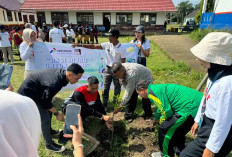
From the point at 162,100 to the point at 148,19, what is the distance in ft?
66.1

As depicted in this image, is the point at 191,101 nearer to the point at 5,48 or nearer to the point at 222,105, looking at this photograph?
the point at 222,105

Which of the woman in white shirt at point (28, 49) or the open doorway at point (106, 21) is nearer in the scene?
the woman in white shirt at point (28, 49)

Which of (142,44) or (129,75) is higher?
(142,44)

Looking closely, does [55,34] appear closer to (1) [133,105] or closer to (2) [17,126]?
(1) [133,105]

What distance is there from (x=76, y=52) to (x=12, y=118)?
3.73 metres

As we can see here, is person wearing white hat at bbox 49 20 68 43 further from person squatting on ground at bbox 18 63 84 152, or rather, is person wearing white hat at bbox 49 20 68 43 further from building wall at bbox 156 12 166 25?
building wall at bbox 156 12 166 25

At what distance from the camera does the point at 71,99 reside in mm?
3203

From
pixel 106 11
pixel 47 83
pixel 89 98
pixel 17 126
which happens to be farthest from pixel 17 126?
pixel 106 11

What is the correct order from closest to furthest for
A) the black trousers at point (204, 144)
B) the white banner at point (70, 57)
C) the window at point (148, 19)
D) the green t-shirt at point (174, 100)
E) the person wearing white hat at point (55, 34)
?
the black trousers at point (204, 144) → the green t-shirt at point (174, 100) → the white banner at point (70, 57) → the person wearing white hat at point (55, 34) → the window at point (148, 19)

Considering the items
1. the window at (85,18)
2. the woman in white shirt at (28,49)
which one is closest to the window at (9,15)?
the window at (85,18)

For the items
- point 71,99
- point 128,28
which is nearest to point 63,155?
point 71,99

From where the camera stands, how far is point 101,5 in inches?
788

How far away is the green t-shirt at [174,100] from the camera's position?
7.11ft

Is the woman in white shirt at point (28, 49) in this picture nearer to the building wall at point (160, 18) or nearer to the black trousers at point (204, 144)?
the black trousers at point (204, 144)
